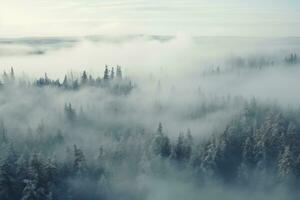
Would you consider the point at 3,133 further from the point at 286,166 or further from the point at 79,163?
the point at 286,166

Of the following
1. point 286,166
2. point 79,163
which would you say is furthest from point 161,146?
point 286,166

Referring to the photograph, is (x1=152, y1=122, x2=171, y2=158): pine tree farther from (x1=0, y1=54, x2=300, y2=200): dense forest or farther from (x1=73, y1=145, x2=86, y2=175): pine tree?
(x1=73, y1=145, x2=86, y2=175): pine tree

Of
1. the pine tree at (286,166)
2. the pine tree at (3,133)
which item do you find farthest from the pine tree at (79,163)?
the pine tree at (286,166)

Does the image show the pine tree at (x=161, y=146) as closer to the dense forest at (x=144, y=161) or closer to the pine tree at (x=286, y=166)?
the dense forest at (x=144, y=161)

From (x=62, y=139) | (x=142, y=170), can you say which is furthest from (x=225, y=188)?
(x=62, y=139)

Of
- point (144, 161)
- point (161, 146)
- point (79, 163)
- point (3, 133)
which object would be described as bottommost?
point (144, 161)

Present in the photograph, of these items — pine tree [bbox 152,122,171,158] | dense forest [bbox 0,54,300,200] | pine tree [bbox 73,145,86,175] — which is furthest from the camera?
pine tree [bbox 152,122,171,158]

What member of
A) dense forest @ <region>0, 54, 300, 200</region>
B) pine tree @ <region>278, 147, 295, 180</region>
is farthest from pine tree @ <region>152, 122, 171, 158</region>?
pine tree @ <region>278, 147, 295, 180</region>

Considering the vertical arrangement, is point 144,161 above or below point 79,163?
below

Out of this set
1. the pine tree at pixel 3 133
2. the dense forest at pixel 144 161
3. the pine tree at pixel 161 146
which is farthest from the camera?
the pine tree at pixel 3 133

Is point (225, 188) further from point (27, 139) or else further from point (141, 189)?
point (27, 139)

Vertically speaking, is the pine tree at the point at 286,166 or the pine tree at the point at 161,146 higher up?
the pine tree at the point at 161,146
